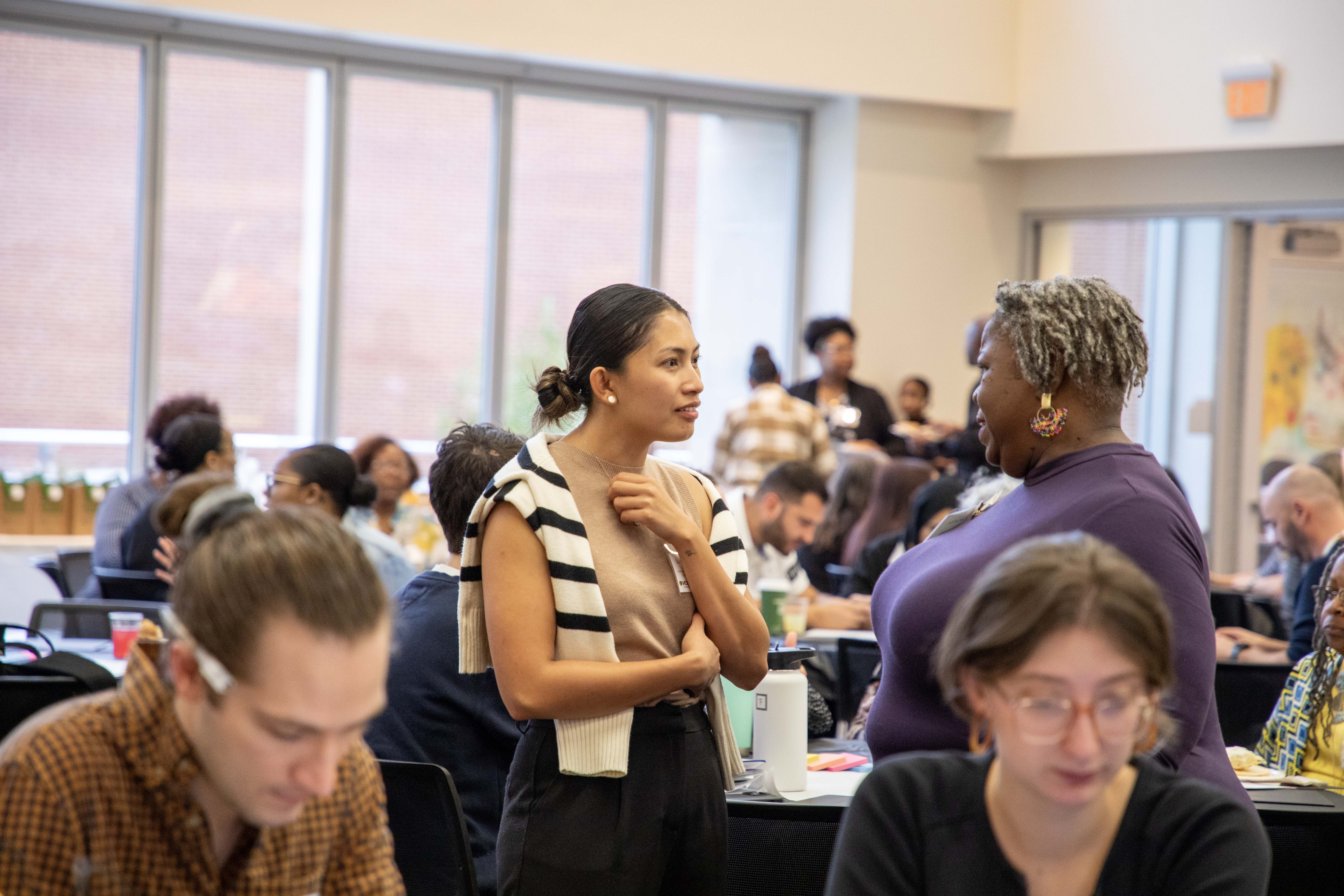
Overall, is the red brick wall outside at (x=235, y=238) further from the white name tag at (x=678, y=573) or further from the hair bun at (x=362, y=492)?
the white name tag at (x=678, y=573)

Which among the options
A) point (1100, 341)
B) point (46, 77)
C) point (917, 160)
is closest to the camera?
point (1100, 341)

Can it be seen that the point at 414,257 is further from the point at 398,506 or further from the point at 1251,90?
the point at 1251,90

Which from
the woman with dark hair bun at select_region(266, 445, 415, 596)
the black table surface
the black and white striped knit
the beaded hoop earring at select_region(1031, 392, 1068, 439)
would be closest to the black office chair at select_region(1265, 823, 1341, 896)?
the black table surface

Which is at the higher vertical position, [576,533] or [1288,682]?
[576,533]

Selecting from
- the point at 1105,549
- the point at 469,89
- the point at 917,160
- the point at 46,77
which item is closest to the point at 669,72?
the point at 469,89

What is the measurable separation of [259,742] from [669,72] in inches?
266

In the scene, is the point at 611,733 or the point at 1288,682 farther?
the point at 1288,682

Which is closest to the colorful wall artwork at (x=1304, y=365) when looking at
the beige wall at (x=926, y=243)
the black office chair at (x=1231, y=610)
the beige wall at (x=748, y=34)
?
the beige wall at (x=926, y=243)

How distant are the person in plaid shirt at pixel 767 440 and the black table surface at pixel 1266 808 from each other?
13.4ft

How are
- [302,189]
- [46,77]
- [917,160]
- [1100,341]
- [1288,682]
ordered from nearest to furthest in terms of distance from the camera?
[1100,341] → [1288,682] → [46,77] → [302,189] → [917,160]

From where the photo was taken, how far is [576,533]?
2027 millimetres

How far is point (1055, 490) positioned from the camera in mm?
1982

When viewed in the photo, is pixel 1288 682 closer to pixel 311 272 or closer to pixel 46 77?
pixel 311 272

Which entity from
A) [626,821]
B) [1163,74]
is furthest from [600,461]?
[1163,74]
